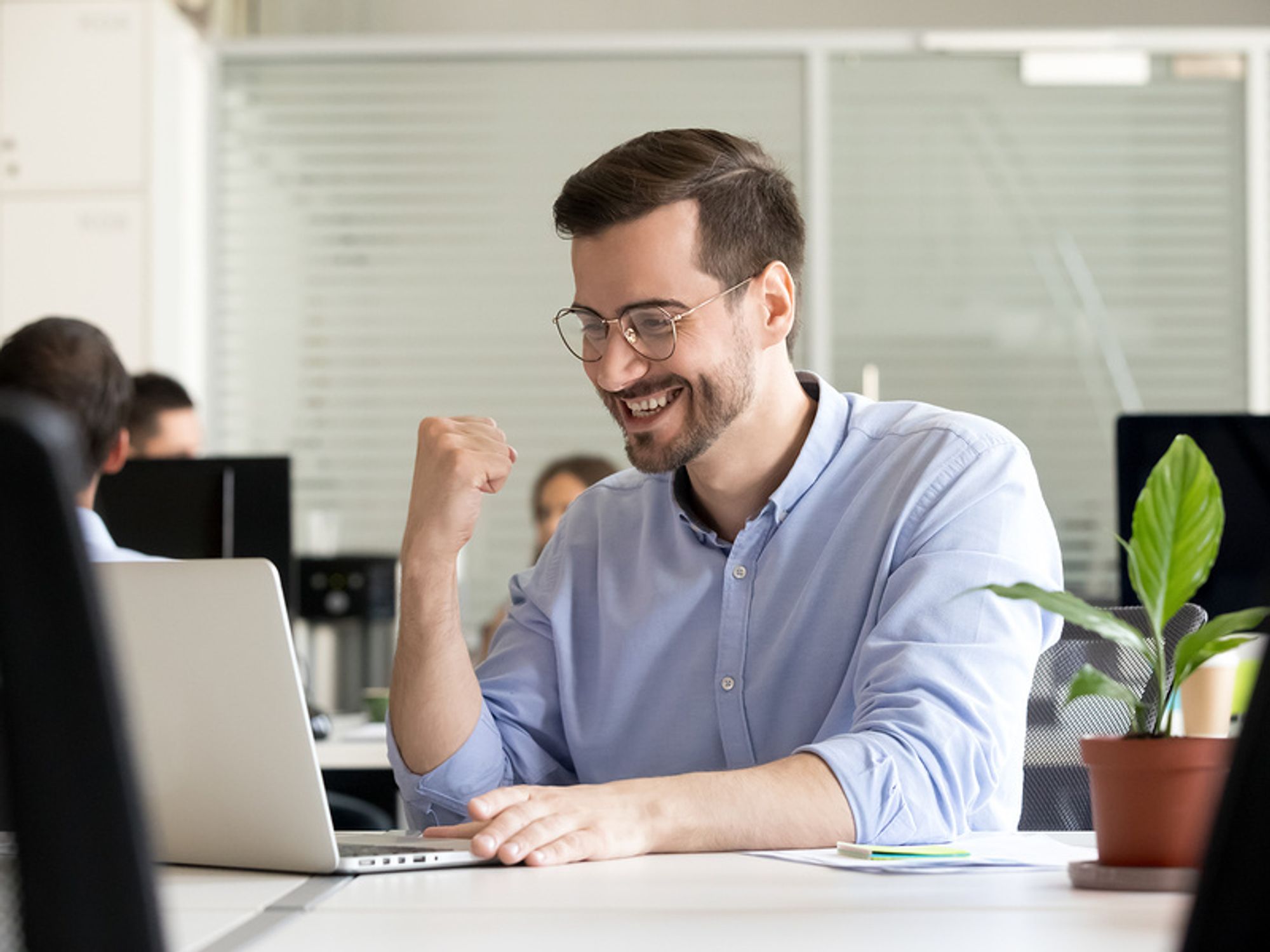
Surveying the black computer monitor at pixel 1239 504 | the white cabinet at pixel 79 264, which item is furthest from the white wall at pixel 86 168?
the black computer monitor at pixel 1239 504

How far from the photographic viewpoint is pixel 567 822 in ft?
3.78

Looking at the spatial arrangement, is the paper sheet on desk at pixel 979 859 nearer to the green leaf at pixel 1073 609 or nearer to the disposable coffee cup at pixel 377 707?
the green leaf at pixel 1073 609

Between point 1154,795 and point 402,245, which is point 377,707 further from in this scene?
point 402,245

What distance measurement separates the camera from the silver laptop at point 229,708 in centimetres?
102

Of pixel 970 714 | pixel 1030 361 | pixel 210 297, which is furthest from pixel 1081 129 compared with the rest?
pixel 970 714

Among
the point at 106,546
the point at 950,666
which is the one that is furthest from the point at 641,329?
the point at 106,546

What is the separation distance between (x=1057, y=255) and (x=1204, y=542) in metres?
4.02

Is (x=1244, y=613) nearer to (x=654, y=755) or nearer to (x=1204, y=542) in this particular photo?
(x=1204, y=542)

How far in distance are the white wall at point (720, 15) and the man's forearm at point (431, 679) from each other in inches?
158

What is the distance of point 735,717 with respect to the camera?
5.09 ft

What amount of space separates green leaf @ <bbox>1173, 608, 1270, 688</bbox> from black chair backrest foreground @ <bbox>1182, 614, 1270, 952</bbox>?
0.54 meters

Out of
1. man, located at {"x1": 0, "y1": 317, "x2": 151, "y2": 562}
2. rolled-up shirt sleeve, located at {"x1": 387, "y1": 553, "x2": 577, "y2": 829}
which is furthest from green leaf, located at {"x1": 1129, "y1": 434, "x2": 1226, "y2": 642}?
man, located at {"x1": 0, "y1": 317, "x2": 151, "y2": 562}

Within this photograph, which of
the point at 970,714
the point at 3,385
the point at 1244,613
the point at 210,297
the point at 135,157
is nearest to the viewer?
the point at 1244,613

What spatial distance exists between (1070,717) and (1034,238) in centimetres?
334
